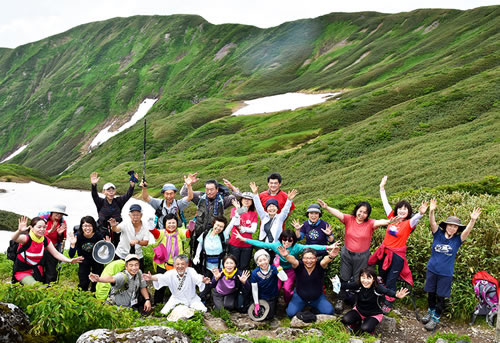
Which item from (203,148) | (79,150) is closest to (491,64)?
(203,148)

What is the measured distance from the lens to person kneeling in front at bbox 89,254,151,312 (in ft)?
31.0

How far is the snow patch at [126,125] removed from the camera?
14612 cm

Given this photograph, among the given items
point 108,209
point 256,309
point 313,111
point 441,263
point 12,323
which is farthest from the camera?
point 313,111

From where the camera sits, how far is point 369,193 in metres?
26.7

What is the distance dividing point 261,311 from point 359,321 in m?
2.66

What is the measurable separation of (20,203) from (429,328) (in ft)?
180

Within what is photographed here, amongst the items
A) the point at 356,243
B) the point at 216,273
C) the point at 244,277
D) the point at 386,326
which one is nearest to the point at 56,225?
the point at 216,273

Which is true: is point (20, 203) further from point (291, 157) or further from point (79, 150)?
point (79, 150)

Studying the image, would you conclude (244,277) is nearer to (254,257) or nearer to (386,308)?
(254,257)

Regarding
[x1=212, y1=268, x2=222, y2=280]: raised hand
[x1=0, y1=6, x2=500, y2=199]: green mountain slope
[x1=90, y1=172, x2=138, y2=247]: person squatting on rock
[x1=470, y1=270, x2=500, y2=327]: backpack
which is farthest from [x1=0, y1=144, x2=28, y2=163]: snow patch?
[x1=470, y1=270, x2=500, y2=327]: backpack

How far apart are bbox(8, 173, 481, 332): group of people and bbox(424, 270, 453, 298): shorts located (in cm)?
2

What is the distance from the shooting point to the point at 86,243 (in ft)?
34.1

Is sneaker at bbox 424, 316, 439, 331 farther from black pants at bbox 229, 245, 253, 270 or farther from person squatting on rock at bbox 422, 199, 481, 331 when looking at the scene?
black pants at bbox 229, 245, 253, 270

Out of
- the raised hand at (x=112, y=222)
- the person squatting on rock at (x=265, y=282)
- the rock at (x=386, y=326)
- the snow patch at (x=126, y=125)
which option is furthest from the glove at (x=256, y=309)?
the snow patch at (x=126, y=125)
